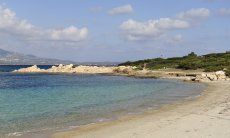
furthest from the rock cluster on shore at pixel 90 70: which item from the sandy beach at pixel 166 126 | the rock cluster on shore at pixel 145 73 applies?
the sandy beach at pixel 166 126

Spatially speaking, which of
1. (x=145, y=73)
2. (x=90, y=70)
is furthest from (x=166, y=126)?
(x=90, y=70)

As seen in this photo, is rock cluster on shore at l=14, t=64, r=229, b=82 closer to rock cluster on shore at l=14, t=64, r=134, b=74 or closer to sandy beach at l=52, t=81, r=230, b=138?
rock cluster on shore at l=14, t=64, r=134, b=74

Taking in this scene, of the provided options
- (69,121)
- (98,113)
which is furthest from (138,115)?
(69,121)

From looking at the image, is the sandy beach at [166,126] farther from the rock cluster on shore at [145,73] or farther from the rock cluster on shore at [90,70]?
the rock cluster on shore at [90,70]

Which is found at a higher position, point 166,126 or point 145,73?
point 145,73

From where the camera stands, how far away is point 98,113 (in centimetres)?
2838

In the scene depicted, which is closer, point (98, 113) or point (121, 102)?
point (98, 113)

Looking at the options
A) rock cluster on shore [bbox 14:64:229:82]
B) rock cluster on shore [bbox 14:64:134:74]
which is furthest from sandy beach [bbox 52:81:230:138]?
rock cluster on shore [bbox 14:64:134:74]

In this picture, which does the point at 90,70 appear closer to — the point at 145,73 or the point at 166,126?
the point at 145,73

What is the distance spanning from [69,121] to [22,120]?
118 inches

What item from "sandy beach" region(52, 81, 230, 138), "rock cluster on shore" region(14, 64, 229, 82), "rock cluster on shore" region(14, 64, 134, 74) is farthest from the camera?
"rock cluster on shore" region(14, 64, 134, 74)

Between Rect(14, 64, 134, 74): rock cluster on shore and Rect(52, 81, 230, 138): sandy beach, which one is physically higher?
Rect(14, 64, 134, 74): rock cluster on shore

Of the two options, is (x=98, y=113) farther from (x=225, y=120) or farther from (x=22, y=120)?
(x=225, y=120)

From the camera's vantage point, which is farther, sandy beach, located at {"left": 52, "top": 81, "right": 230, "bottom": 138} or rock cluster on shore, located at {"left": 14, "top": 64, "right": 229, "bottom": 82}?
rock cluster on shore, located at {"left": 14, "top": 64, "right": 229, "bottom": 82}
